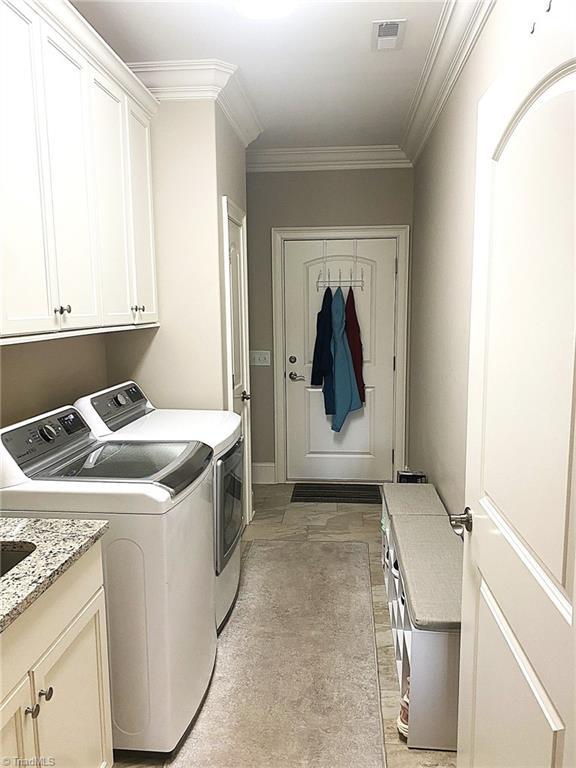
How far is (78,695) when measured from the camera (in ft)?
4.66

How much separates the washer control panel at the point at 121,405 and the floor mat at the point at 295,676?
1.07 m

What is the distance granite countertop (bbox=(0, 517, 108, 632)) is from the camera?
110 centimetres

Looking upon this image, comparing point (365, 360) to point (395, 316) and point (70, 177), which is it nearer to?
point (395, 316)

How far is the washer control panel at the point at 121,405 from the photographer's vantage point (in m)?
2.41

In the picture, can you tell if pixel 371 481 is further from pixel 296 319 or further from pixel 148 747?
pixel 148 747

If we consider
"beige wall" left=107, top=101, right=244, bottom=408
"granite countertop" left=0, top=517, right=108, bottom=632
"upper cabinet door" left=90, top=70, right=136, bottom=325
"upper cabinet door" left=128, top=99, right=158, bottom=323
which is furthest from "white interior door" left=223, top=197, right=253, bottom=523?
"granite countertop" left=0, top=517, right=108, bottom=632

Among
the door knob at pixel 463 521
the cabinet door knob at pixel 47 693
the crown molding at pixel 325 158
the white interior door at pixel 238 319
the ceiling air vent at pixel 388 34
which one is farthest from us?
the crown molding at pixel 325 158

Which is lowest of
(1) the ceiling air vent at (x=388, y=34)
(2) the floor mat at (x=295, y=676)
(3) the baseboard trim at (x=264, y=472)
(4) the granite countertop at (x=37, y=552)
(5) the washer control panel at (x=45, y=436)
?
(2) the floor mat at (x=295, y=676)

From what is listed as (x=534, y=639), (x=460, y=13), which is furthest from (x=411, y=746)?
(x=460, y=13)

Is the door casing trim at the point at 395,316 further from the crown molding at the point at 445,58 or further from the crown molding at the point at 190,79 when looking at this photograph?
the crown molding at the point at 190,79

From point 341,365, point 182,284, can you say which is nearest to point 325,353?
point 341,365

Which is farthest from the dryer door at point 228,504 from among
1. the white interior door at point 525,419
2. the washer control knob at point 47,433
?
the white interior door at point 525,419

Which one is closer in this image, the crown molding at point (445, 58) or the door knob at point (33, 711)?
the door knob at point (33, 711)

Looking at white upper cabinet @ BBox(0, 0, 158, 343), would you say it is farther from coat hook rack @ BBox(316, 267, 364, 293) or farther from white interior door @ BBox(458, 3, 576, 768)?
coat hook rack @ BBox(316, 267, 364, 293)
